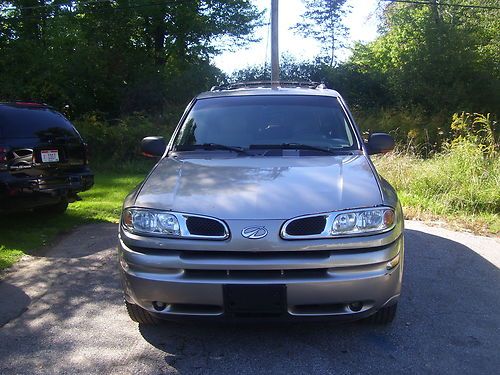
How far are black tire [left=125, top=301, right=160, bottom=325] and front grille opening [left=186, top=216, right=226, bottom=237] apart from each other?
0.71m

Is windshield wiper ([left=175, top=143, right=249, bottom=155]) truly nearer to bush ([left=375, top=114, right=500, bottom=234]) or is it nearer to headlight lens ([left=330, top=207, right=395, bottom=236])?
headlight lens ([left=330, top=207, right=395, bottom=236])

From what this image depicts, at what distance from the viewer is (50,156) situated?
6605 millimetres

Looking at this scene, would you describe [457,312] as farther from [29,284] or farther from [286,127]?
[29,284]

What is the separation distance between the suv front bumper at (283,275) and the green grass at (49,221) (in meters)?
3.04

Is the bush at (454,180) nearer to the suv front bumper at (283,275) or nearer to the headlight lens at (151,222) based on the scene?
the suv front bumper at (283,275)

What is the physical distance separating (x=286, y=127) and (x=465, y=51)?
18.2 m

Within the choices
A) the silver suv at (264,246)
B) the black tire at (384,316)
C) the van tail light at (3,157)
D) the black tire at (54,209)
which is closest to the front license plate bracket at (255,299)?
the silver suv at (264,246)

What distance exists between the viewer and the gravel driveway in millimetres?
3311

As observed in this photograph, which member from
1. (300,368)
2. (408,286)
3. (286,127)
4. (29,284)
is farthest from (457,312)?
(29,284)

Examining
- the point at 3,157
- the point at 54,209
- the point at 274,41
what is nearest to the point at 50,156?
the point at 3,157

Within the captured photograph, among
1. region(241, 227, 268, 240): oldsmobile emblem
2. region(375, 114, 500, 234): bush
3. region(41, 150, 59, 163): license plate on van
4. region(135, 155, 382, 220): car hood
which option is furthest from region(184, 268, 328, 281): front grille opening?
region(375, 114, 500, 234): bush

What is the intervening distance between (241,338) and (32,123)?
4.35m

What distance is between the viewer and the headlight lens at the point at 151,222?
10.8 feet

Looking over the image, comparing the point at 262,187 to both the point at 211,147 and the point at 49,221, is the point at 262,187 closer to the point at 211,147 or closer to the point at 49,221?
the point at 211,147
